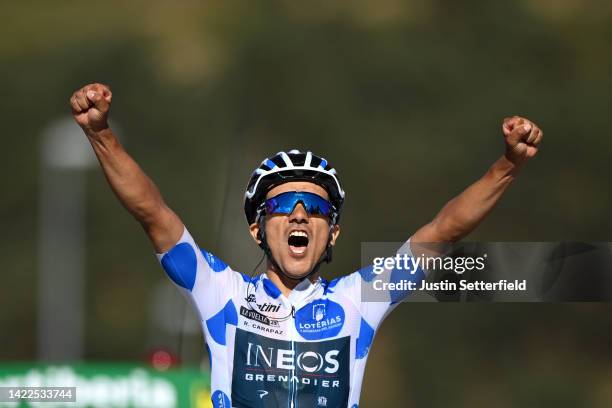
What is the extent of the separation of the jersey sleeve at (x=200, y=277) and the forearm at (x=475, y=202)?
3.56 ft

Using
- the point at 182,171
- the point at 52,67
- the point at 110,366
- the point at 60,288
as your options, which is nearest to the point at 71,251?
the point at 60,288

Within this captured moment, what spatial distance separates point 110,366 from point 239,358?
450 cm

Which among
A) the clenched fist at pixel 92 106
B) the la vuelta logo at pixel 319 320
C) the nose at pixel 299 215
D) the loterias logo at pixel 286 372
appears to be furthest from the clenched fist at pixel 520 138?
the clenched fist at pixel 92 106

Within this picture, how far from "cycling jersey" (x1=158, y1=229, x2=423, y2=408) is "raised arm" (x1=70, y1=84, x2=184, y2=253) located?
0.58 feet

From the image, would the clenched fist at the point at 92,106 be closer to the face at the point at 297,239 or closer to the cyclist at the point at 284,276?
the cyclist at the point at 284,276

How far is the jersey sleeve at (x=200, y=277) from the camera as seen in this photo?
6.54m

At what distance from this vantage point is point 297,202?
673 centimetres

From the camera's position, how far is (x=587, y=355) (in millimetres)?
38375

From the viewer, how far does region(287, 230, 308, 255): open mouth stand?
6668 mm

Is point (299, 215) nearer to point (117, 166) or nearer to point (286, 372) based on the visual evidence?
point (286, 372)

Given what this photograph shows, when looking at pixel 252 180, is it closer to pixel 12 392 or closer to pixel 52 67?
pixel 12 392

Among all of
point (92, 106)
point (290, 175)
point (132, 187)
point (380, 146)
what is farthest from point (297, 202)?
point (380, 146)

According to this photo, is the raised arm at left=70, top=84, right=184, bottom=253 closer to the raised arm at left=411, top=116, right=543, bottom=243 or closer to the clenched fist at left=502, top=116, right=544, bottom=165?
the raised arm at left=411, top=116, right=543, bottom=243

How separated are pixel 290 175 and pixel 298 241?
0.34 m
